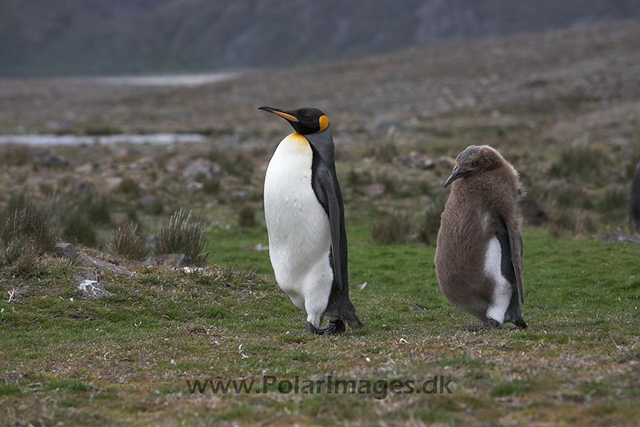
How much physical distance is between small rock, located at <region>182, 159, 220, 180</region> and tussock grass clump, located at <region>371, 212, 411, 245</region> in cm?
610

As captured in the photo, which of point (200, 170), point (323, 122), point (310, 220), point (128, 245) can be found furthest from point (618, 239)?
point (200, 170)

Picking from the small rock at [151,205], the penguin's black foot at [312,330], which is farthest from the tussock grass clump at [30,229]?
the small rock at [151,205]

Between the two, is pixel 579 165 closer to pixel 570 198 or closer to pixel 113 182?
pixel 570 198

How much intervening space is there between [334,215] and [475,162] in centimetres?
141

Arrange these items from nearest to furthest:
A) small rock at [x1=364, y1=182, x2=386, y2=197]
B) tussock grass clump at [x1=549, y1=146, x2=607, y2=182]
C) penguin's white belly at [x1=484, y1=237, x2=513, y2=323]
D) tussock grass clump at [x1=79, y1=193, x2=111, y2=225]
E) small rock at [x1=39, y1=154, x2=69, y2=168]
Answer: penguin's white belly at [x1=484, y1=237, x2=513, y2=323] < tussock grass clump at [x1=79, y1=193, x2=111, y2=225] < small rock at [x1=364, y1=182, x2=386, y2=197] < tussock grass clump at [x1=549, y1=146, x2=607, y2=182] < small rock at [x1=39, y1=154, x2=69, y2=168]

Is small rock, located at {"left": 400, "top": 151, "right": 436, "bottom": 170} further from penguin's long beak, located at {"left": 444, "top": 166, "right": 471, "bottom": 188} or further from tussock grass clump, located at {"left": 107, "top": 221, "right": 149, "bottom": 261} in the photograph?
penguin's long beak, located at {"left": 444, "top": 166, "right": 471, "bottom": 188}

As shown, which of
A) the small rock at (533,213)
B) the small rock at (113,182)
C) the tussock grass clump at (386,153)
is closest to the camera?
the small rock at (533,213)

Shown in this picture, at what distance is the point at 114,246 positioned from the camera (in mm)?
11070

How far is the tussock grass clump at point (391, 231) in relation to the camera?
47.5ft

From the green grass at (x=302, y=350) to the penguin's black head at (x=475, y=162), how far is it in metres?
1.48

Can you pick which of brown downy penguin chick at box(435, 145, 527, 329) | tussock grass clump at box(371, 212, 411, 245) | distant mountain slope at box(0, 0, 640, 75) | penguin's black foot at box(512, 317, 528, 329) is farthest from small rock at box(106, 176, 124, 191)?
distant mountain slope at box(0, 0, 640, 75)

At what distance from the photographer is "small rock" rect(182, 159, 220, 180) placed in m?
19.8

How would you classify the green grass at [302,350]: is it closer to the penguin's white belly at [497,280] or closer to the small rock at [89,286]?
the small rock at [89,286]

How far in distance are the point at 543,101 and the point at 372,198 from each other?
20288 millimetres
